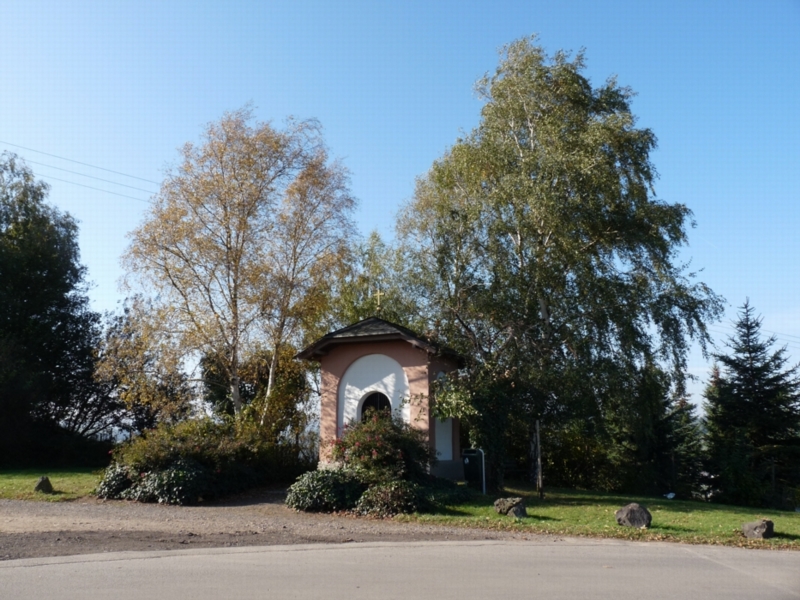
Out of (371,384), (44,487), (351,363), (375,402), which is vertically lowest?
(44,487)

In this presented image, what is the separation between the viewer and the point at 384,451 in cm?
1712

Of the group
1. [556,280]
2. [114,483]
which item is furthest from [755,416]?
[114,483]

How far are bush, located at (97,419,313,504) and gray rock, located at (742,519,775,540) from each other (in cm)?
1235

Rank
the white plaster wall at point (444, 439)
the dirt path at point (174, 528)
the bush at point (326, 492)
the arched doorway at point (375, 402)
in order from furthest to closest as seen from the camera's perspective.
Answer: the arched doorway at point (375, 402) < the white plaster wall at point (444, 439) < the bush at point (326, 492) < the dirt path at point (174, 528)

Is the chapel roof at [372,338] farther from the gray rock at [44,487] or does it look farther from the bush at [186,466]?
the gray rock at [44,487]

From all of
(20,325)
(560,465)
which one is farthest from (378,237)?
(20,325)

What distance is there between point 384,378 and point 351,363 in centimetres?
122

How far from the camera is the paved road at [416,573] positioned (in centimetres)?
790

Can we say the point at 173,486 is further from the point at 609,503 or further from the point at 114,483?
the point at 609,503

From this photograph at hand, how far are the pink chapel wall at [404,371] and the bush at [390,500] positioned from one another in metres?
4.13

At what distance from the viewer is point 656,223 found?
2136cm

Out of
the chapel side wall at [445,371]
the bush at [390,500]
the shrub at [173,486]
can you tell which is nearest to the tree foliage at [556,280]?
the chapel side wall at [445,371]

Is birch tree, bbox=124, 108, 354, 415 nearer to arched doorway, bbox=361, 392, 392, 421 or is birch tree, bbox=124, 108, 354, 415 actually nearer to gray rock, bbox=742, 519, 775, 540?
arched doorway, bbox=361, 392, 392, 421

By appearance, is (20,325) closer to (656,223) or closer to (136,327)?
(136,327)
